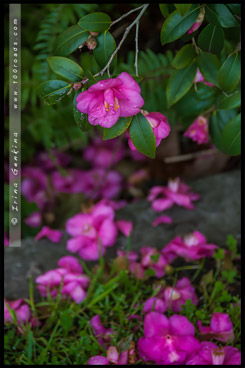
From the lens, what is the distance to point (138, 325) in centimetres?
131

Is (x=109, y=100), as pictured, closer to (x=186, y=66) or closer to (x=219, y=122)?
(x=186, y=66)

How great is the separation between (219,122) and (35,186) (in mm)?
1284

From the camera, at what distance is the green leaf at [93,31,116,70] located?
3.35 ft

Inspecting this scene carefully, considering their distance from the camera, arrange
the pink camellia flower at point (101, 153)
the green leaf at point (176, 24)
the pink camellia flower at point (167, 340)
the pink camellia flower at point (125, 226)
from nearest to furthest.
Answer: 1. the green leaf at point (176, 24)
2. the pink camellia flower at point (167, 340)
3. the pink camellia flower at point (125, 226)
4. the pink camellia flower at point (101, 153)

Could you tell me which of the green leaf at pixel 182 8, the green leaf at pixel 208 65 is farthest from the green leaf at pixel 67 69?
the green leaf at pixel 208 65

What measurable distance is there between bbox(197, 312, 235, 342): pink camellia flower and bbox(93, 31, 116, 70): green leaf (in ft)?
2.37

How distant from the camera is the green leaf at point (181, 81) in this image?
1256mm

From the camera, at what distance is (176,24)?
1.06 m

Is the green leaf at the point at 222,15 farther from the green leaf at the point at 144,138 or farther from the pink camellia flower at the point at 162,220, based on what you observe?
the pink camellia flower at the point at 162,220

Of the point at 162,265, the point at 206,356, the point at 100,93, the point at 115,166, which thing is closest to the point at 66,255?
the point at 162,265

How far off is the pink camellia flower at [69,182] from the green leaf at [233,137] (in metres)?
1.24

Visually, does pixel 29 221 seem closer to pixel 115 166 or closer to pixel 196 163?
pixel 115 166

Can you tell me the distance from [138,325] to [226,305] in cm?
28

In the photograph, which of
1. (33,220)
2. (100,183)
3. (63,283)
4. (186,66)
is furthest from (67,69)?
(100,183)
